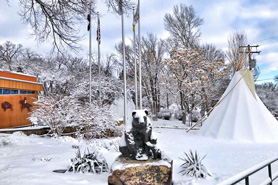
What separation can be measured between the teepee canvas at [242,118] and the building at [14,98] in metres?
10.8

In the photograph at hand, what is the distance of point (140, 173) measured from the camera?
3717 mm

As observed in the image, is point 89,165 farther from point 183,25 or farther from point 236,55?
point 183,25

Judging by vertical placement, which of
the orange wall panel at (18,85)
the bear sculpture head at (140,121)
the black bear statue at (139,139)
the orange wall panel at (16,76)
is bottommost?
the black bear statue at (139,139)

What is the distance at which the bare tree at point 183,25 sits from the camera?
60.5ft

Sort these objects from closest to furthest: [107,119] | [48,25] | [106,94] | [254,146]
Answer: [48,25]
[254,146]
[107,119]
[106,94]

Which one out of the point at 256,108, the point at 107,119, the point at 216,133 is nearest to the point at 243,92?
the point at 256,108

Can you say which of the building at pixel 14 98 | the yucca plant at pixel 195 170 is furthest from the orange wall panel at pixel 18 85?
the yucca plant at pixel 195 170

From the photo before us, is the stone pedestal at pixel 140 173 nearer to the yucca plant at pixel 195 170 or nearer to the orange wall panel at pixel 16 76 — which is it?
the yucca plant at pixel 195 170

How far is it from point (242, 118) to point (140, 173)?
7.17 metres

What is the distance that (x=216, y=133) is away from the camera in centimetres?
928

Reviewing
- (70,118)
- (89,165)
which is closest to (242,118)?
(89,165)

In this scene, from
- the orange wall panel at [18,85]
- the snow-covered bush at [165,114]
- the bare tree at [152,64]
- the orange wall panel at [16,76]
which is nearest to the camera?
the orange wall panel at [18,85]

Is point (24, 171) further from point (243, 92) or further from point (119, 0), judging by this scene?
point (243, 92)

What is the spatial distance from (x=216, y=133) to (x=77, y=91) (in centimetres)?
1324
